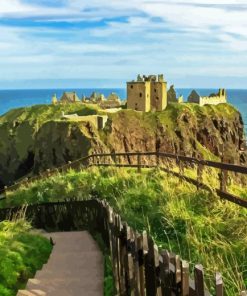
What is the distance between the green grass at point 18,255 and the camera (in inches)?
335

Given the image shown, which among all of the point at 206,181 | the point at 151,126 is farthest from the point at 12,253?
the point at 151,126

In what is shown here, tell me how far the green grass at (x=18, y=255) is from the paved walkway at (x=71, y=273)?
0.84 feet

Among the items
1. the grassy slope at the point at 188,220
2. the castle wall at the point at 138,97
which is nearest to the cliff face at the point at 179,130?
the castle wall at the point at 138,97

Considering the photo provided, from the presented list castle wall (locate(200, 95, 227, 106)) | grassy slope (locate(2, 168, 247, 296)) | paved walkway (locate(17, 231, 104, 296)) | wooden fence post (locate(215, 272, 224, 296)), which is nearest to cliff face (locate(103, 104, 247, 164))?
castle wall (locate(200, 95, 227, 106))

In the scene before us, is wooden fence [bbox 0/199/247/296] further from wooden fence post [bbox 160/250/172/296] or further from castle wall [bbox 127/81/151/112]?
castle wall [bbox 127/81/151/112]

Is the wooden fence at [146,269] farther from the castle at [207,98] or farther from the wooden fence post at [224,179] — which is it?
the castle at [207,98]

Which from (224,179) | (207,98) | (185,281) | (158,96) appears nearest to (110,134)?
(158,96)

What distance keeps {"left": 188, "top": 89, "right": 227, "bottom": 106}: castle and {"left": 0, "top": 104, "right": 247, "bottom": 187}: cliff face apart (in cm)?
216

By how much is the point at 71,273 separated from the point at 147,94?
108m

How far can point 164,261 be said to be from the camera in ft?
15.4

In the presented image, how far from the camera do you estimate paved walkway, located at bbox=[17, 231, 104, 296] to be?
26.0 feet

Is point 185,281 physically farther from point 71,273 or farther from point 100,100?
point 100,100

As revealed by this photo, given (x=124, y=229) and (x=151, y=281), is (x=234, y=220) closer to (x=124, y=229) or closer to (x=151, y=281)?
(x=124, y=229)

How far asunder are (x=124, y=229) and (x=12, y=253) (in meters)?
3.47
